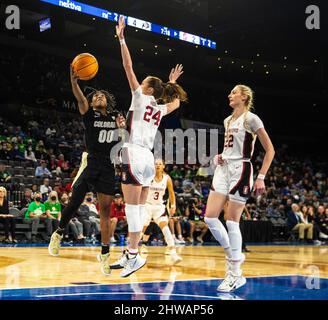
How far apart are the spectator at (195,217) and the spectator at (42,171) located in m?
3.93

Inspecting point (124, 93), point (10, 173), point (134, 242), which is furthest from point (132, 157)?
point (124, 93)

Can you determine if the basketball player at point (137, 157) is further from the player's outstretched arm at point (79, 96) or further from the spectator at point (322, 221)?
the spectator at point (322, 221)

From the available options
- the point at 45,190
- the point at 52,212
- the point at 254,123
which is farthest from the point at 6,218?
the point at 254,123

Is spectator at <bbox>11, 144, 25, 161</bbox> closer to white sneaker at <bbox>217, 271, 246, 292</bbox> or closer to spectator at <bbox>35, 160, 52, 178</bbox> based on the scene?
spectator at <bbox>35, 160, 52, 178</bbox>

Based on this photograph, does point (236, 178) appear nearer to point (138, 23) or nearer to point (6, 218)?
point (6, 218)

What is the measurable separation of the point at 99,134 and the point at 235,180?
150 centimetres

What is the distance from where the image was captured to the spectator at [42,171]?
1354 cm

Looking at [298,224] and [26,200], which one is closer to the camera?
[26,200]

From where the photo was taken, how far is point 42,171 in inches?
537

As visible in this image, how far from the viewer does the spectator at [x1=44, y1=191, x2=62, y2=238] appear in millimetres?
11117

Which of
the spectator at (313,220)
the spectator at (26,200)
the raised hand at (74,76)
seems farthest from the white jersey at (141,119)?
the spectator at (313,220)

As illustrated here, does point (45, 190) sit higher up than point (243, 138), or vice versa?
point (243, 138)

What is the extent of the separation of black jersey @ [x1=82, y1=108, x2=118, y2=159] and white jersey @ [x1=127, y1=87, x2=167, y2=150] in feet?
1.53

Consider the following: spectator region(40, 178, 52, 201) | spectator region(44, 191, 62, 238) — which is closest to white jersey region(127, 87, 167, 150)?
spectator region(44, 191, 62, 238)
